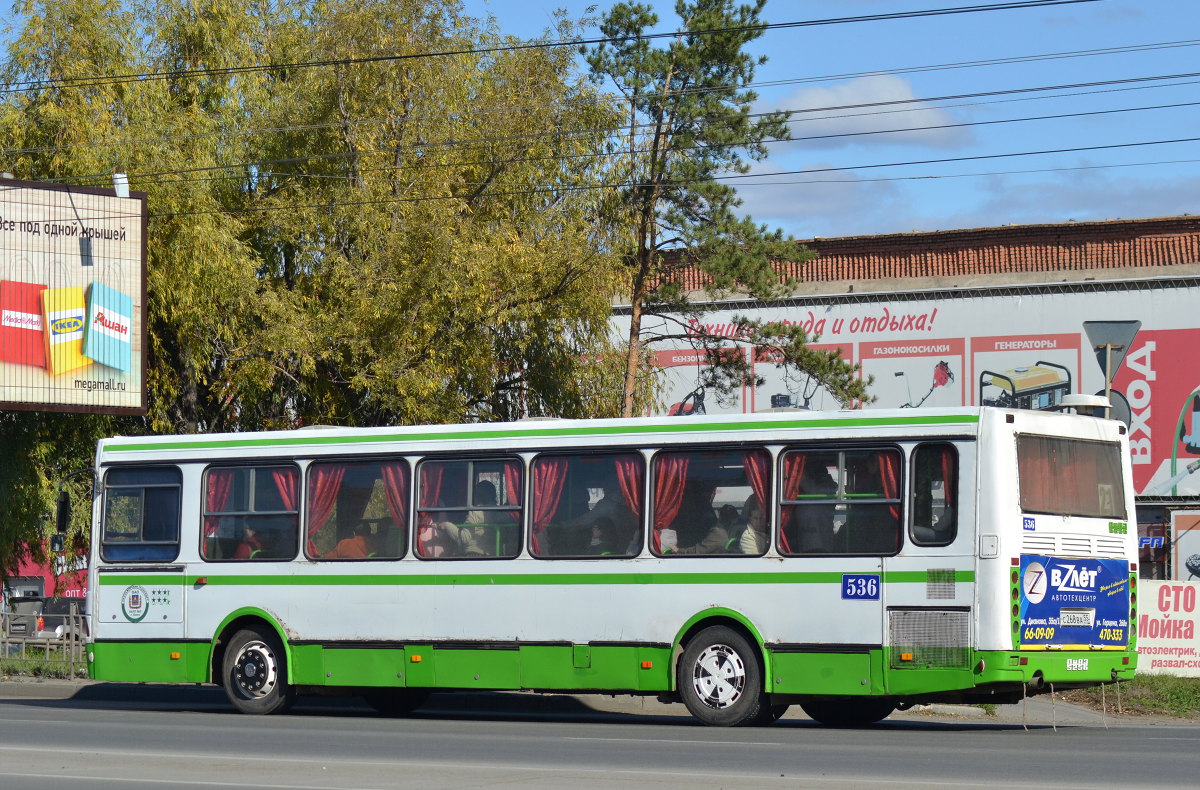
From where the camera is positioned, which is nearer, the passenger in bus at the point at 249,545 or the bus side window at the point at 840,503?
the bus side window at the point at 840,503

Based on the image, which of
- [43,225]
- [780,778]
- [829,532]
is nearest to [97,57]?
[43,225]

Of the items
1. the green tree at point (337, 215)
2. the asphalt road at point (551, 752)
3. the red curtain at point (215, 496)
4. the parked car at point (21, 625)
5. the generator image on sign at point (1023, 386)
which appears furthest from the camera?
the generator image on sign at point (1023, 386)

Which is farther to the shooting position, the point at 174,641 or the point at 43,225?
the point at 43,225

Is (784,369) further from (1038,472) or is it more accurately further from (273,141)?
(1038,472)

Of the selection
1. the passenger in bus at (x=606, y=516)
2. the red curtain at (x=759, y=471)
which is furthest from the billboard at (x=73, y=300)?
the red curtain at (x=759, y=471)

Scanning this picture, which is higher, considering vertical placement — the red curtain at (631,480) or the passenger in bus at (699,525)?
the red curtain at (631,480)

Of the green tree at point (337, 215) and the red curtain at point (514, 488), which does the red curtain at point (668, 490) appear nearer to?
the red curtain at point (514, 488)

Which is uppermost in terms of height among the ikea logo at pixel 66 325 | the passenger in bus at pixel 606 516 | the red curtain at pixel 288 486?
the ikea logo at pixel 66 325

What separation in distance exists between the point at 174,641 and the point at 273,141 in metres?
11.7

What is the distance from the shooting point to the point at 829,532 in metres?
15.2

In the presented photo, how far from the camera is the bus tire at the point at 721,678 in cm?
1530

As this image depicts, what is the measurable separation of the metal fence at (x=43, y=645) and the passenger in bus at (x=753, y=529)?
12.4 meters

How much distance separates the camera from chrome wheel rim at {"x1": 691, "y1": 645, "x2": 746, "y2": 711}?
15.4 metres

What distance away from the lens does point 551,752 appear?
42.0 ft
